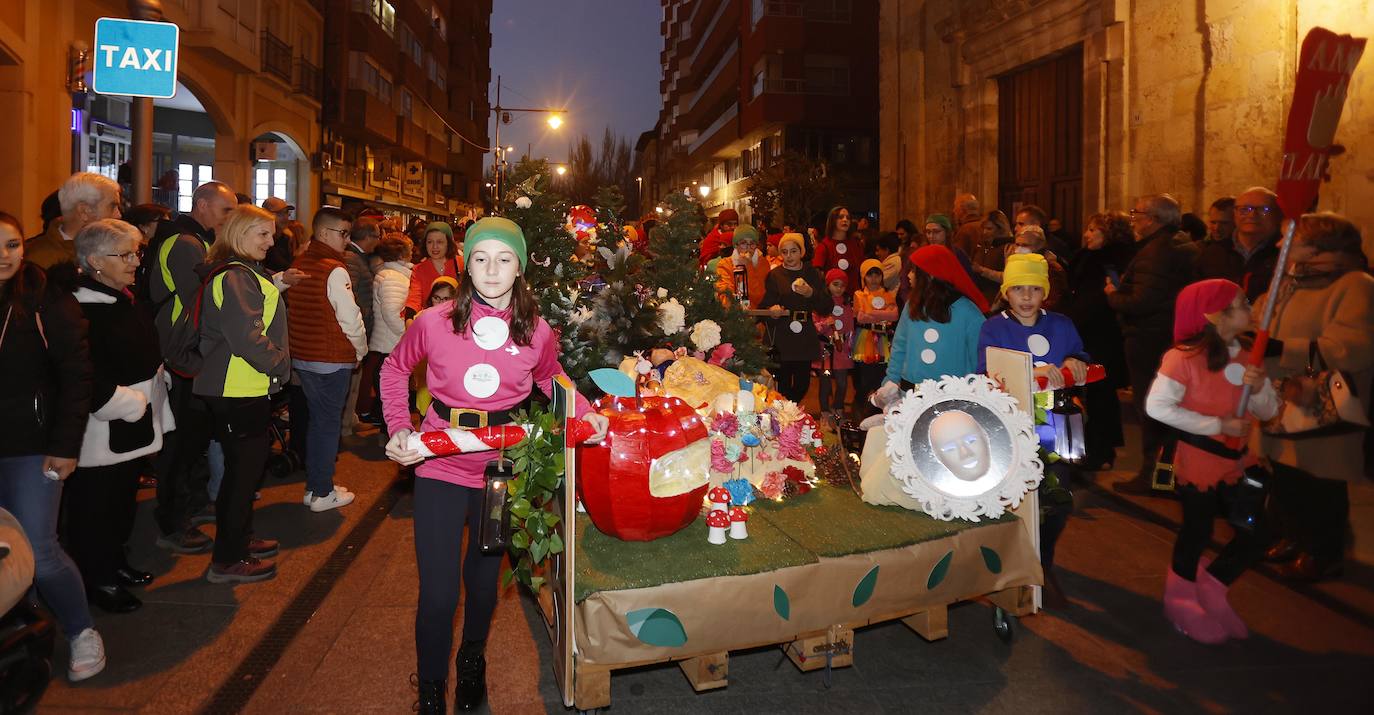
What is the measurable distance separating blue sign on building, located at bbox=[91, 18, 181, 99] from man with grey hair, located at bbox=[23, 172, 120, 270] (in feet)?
6.86

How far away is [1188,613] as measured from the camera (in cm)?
430

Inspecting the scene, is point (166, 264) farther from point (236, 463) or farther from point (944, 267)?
point (944, 267)

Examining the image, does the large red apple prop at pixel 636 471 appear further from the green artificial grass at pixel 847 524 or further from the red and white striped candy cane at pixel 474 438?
the green artificial grass at pixel 847 524

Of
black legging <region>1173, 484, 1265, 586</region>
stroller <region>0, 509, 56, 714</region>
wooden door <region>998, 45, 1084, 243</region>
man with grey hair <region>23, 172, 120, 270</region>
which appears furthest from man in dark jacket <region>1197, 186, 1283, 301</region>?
man with grey hair <region>23, 172, 120, 270</region>

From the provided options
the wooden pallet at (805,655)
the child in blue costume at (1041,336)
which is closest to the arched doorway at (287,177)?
the child in blue costume at (1041,336)

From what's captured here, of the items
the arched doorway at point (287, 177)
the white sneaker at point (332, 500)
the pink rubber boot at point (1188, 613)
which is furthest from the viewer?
the arched doorway at point (287, 177)

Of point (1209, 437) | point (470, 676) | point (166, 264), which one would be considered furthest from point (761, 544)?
point (166, 264)

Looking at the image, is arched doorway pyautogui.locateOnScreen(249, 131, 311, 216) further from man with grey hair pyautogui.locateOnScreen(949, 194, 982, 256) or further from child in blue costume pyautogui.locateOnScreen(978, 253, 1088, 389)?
child in blue costume pyautogui.locateOnScreen(978, 253, 1088, 389)

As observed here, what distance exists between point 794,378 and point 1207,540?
450 cm

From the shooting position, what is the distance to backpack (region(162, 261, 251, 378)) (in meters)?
4.85

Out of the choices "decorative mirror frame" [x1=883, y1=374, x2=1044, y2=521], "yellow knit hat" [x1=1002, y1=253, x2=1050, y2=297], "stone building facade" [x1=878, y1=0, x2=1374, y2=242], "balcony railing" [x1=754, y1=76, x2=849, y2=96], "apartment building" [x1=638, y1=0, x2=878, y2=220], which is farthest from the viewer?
"balcony railing" [x1=754, y1=76, x2=849, y2=96]

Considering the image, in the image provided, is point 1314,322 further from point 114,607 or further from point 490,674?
point 114,607

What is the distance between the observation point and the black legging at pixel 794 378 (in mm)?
8398

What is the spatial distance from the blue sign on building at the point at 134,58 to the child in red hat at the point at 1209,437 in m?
7.49
